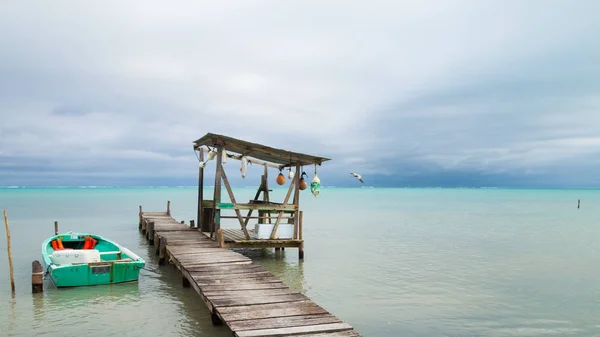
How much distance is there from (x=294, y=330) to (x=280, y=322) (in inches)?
17.1

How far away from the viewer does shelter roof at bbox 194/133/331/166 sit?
15.3m

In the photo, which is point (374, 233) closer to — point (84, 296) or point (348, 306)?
point (348, 306)

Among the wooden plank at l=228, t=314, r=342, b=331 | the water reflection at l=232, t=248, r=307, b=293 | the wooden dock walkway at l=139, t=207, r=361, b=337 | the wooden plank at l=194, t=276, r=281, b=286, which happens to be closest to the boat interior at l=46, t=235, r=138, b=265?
the wooden dock walkway at l=139, t=207, r=361, b=337

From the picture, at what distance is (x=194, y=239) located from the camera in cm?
1655

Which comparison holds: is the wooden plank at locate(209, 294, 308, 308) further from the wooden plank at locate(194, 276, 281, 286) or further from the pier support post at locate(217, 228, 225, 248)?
the pier support post at locate(217, 228, 225, 248)

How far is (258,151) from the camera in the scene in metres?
15.9

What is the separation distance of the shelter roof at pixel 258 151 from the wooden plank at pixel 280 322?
8.10m

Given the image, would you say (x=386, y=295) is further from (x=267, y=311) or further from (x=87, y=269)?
(x=87, y=269)

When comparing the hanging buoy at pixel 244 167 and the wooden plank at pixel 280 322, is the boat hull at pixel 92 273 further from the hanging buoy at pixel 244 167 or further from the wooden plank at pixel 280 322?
the wooden plank at pixel 280 322

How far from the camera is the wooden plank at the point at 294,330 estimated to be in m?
6.99

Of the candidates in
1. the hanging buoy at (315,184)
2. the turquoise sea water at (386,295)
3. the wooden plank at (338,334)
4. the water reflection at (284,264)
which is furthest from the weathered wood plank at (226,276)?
the hanging buoy at (315,184)

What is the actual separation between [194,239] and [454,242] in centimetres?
1596

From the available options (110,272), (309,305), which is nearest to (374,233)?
(110,272)

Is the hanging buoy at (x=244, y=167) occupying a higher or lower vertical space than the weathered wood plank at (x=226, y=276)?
higher
